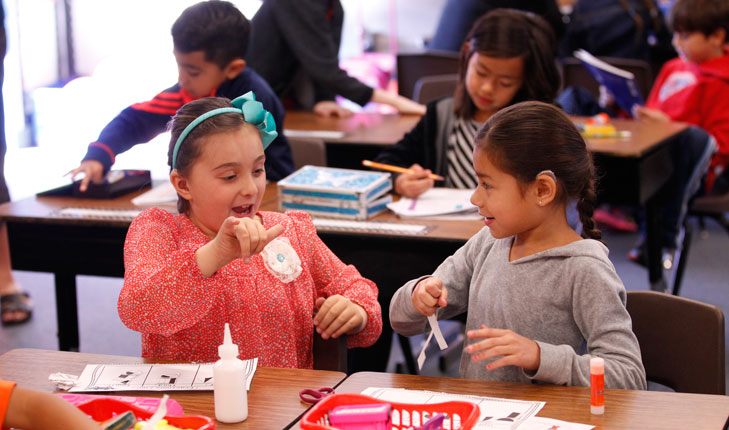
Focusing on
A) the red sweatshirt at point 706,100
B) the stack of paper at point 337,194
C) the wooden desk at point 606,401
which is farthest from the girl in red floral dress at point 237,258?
the red sweatshirt at point 706,100

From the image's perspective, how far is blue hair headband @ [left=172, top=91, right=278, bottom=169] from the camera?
1723mm

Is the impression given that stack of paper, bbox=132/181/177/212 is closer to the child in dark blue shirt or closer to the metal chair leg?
Answer: the child in dark blue shirt

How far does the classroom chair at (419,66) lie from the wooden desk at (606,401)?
360 cm

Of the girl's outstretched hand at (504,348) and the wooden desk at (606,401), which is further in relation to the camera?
the girl's outstretched hand at (504,348)

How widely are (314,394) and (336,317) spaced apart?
35 cm

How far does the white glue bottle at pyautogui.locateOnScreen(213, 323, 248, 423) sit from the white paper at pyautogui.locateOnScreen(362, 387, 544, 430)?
8.1 inches

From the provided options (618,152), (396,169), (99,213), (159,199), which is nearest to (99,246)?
(99,213)

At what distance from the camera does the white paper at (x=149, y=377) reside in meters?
1.45

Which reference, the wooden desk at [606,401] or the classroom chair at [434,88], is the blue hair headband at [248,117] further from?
the classroom chair at [434,88]

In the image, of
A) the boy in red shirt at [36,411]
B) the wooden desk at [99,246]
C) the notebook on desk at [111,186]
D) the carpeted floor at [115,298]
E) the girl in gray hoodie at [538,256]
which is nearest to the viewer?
the boy in red shirt at [36,411]

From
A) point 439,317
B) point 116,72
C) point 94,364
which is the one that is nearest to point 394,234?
point 439,317

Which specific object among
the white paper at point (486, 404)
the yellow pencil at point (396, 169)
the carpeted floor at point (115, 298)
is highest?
the yellow pencil at point (396, 169)

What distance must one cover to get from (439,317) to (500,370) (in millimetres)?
204

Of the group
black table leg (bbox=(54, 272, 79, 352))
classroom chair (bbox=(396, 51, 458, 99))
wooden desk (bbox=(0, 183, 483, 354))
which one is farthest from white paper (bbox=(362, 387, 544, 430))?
classroom chair (bbox=(396, 51, 458, 99))
